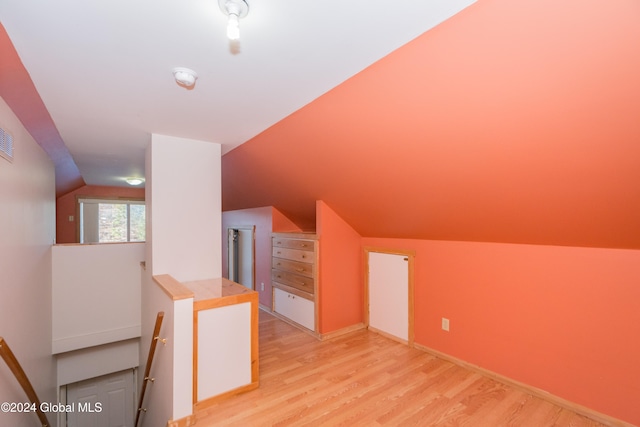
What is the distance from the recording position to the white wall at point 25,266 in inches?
79.0

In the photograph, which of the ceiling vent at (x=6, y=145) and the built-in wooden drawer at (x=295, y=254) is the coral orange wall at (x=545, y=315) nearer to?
the built-in wooden drawer at (x=295, y=254)

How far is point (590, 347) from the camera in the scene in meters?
2.21

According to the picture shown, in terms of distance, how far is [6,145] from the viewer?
197 cm

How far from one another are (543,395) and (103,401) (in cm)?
551

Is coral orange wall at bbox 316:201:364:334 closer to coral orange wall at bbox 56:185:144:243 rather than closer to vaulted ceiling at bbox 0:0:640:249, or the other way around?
vaulted ceiling at bbox 0:0:640:249

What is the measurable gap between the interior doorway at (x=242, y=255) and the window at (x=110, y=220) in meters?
Answer: 2.54

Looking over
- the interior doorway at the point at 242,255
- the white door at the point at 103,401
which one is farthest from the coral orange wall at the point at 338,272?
the white door at the point at 103,401

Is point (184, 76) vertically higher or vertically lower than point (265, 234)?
higher

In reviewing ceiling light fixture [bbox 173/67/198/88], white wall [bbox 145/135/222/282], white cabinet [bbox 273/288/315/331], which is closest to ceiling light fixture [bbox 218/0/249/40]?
ceiling light fixture [bbox 173/67/198/88]

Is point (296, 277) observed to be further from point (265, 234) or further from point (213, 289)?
point (213, 289)

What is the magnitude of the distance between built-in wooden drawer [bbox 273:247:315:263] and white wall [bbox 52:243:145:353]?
1837mm

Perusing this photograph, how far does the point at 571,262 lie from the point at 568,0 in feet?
6.55

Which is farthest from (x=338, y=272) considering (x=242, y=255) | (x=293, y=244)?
(x=242, y=255)

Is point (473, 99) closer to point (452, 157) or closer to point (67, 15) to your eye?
point (452, 157)
